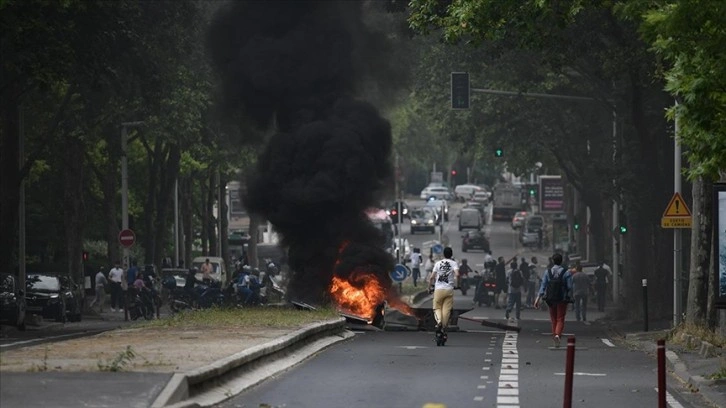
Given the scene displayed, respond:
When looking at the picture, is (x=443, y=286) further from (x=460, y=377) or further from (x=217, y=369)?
(x=217, y=369)

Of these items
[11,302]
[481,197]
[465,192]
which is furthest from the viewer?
[465,192]

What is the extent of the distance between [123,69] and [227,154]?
18.2 m

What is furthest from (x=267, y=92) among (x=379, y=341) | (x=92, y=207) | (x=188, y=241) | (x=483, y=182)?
(x=483, y=182)

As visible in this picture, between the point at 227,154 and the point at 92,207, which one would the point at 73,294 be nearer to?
the point at 227,154

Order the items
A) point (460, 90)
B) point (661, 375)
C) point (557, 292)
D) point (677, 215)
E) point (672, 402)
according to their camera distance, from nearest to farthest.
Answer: point (661, 375), point (672, 402), point (557, 292), point (677, 215), point (460, 90)

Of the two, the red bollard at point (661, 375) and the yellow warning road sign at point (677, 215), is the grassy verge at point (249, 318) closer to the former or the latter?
the yellow warning road sign at point (677, 215)

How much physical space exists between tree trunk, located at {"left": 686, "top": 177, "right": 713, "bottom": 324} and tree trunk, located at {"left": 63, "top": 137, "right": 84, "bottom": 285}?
2437 cm

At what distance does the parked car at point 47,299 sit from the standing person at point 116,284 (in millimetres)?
6311

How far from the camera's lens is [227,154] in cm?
5975

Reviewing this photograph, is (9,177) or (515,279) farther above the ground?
(9,177)

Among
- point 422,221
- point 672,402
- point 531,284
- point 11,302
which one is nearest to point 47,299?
point 11,302

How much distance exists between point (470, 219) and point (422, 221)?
345 centimetres

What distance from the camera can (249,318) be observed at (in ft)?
95.6

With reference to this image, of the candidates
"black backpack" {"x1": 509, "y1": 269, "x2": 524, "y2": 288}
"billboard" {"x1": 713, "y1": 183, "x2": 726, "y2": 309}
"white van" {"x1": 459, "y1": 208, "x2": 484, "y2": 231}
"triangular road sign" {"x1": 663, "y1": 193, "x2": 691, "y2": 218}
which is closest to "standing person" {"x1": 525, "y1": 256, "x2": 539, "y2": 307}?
"black backpack" {"x1": 509, "y1": 269, "x2": 524, "y2": 288}
